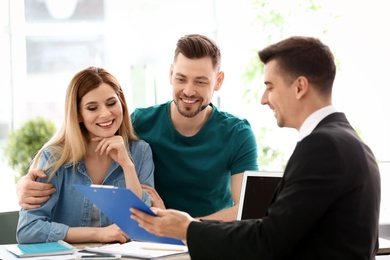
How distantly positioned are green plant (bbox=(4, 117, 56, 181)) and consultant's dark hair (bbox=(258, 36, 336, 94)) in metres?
4.01

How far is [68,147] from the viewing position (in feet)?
11.1

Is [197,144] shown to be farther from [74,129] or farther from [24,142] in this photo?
[24,142]

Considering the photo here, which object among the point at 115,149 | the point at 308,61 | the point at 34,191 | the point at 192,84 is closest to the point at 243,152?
the point at 192,84

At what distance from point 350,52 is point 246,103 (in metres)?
1.00

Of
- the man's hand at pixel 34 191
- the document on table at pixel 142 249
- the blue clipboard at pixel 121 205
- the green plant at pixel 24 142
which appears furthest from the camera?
the green plant at pixel 24 142

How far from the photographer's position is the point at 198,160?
11.8 feet

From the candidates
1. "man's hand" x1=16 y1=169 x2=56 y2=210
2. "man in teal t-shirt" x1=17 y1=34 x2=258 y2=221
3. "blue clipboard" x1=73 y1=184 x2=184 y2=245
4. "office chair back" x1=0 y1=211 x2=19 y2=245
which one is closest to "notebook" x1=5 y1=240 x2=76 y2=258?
"man's hand" x1=16 y1=169 x2=56 y2=210

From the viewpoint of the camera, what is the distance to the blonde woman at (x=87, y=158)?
3.33 m

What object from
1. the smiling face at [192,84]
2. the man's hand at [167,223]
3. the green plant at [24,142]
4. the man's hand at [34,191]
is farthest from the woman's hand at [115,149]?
the green plant at [24,142]

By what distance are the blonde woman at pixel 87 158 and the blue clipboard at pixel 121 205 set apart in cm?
50

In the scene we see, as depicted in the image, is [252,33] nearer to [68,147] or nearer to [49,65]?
[49,65]

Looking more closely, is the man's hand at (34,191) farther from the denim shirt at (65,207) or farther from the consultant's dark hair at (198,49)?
the consultant's dark hair at (198,49)

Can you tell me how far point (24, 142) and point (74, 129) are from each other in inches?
115

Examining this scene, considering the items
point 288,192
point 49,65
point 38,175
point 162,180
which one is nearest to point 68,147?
point 38,175
